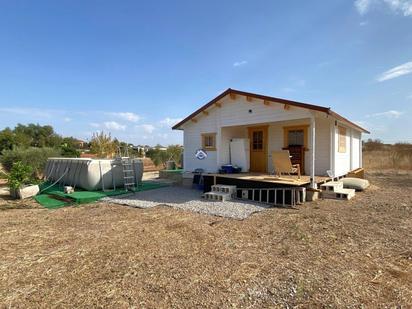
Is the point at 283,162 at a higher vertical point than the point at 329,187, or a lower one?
higher

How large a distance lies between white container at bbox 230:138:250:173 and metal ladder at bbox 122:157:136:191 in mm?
4047

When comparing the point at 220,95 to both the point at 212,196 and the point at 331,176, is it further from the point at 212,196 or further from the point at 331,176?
Result: the point at 331,176

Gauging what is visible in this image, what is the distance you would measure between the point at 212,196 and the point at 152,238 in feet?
11.8

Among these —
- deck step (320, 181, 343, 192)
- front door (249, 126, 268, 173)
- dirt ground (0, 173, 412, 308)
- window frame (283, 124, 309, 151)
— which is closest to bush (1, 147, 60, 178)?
dirt ground (0, 173, 412, 308)

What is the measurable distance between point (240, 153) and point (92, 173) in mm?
5652

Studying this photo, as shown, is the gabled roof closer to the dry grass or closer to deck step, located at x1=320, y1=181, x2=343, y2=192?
deck step, located at x1=320, y1=181, x2=343, y2=192

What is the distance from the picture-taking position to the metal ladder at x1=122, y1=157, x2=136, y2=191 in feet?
31.3

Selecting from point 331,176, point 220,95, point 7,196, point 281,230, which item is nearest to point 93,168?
point 7,196

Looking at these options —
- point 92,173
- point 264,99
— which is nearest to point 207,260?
point 264,99

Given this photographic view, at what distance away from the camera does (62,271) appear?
128 inches

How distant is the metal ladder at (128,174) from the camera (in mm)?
9542

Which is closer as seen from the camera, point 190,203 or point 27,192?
point 190,203

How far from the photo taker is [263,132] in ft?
34.4

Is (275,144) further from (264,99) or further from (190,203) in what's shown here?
(190,203)
